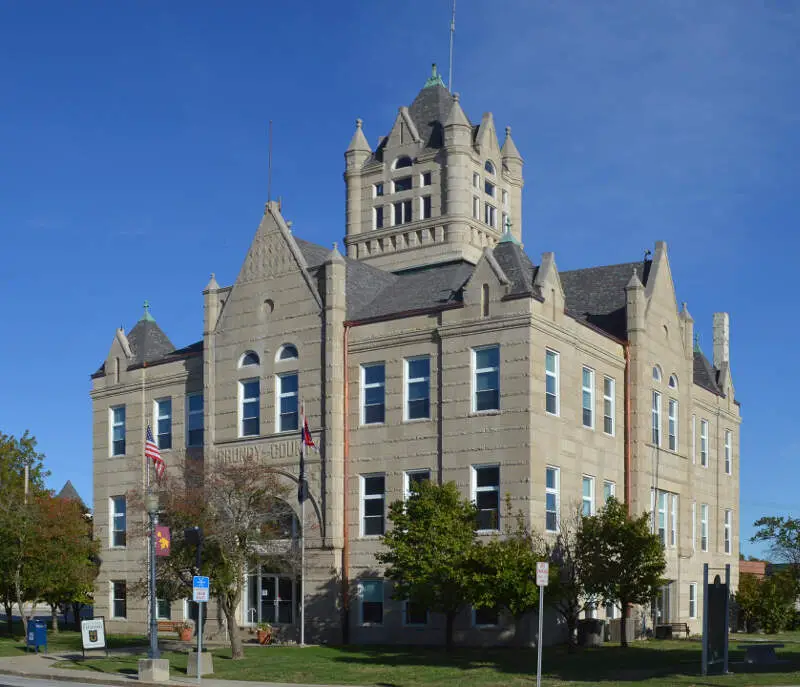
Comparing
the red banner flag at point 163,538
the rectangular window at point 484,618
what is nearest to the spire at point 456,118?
the rectangular window at point 484,618

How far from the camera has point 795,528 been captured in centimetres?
3434

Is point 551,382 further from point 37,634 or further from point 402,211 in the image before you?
point 37,634

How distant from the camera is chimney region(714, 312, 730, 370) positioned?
194 ft

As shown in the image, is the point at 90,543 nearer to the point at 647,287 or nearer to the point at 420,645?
the point at 420,645

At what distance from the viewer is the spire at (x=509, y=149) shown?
59.5 m

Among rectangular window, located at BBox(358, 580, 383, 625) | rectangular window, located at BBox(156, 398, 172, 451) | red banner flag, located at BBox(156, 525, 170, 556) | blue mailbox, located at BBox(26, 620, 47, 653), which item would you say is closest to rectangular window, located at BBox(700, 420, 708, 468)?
rectangular window, located at BBox(358, 580, 383, 625)

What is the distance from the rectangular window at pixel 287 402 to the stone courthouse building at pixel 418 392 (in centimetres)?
8

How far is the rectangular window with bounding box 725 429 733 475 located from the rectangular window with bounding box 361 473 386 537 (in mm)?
21721

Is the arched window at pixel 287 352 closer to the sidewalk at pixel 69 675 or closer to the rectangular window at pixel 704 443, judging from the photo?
the sidewalk at pixel 69 675

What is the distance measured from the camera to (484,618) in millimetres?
39344

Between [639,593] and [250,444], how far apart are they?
1606cm

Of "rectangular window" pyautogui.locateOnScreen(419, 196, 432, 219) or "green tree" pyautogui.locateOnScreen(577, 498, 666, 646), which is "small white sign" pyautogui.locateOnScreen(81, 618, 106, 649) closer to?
"green tree" pyautogui.locateOnScreen(577, 498, 666, 646)

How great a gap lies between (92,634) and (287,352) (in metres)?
13.1

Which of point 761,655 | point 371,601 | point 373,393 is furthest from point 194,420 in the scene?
point 761,655
